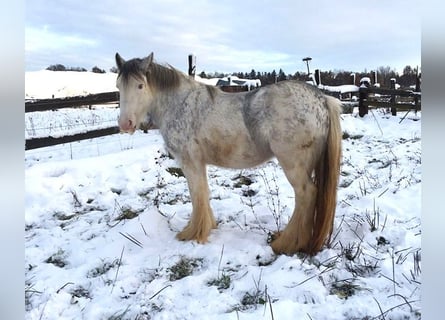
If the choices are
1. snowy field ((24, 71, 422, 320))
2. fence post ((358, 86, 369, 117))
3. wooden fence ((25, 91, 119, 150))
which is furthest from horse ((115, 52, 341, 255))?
fence post ((358, 86, 369, 117))

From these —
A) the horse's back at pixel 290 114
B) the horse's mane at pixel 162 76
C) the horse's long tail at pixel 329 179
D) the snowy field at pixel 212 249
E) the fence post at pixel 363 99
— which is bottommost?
the snowy field at pixel 212 249

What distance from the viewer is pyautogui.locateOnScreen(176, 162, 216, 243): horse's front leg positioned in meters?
3.32

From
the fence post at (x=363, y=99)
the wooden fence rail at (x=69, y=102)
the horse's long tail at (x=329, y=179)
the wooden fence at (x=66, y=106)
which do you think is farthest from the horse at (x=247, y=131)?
the fence post at (x=363, y=99)

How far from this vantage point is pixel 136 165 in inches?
229

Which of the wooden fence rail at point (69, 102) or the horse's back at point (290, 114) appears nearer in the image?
the horse's back at point (290, 114)

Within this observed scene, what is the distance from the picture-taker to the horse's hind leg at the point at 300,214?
2.96 metres

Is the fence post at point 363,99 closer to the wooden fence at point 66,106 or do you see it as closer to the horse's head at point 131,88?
the wooden fence at point 66,106

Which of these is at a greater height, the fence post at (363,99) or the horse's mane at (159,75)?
the fence post at (363,99)

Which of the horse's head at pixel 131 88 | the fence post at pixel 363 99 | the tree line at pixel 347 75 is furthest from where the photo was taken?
the fence post at pixel 363 99

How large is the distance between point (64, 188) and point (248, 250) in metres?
3.05

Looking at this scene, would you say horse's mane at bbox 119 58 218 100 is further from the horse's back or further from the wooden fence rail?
the wooden fence rail

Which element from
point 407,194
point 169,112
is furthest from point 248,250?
point 407,194

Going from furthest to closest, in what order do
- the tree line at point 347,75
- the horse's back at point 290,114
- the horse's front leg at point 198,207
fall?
the horse's front leg at point 198,207 → the horse's back at point 290,114 → the tree line at point 347,75
